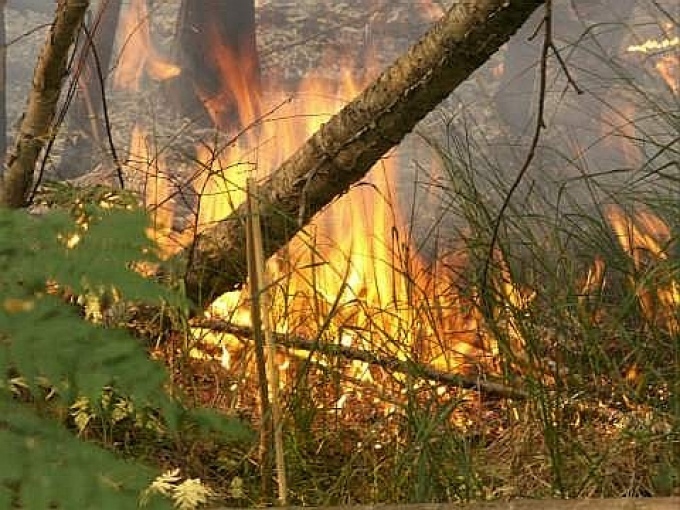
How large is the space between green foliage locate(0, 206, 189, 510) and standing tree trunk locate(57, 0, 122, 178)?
73.5 inches

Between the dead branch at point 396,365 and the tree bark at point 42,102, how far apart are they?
0.39 metres

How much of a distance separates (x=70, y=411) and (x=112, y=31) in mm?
1468

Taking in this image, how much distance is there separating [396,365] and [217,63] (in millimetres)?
1375

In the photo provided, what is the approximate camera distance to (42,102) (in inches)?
70.9

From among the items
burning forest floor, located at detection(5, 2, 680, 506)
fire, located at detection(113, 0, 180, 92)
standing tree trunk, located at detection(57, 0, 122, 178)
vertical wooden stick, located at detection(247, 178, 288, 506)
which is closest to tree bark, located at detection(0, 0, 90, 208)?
burning forest floor, located at detection(5, 2, 680, 506)

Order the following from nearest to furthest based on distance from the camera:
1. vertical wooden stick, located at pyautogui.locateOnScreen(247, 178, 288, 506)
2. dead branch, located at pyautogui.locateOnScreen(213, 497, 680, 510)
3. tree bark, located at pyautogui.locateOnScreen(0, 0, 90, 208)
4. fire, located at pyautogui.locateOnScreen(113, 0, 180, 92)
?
dead branch, located at pyautogui.locateOnScreen(213, 497, 680, 510) < vertical wooden stick, located at pyautogui.locateOnScreen(247, 178, 288, 506) < tree bark, located at pyautogui.locateOnScreen(0, 0, 90, 208) < fire, located at pyautogui.locateOnScreen(113, 0, 180, 92)

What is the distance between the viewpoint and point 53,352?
76cm

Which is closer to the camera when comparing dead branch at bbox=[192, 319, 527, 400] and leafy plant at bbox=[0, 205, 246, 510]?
leafy plant at bbox=[0, 205, 246, 510]

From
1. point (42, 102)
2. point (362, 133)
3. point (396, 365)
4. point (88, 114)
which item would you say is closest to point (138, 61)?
point (88, 114)

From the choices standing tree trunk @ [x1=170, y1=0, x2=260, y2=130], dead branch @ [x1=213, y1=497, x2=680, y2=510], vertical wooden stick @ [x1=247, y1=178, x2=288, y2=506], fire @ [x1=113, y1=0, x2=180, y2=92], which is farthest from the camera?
fire @ [x1=113, y1=0, x2=180, y2=92]

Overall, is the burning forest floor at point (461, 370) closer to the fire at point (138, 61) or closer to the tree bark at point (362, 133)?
the tree bark at point (362, 133)

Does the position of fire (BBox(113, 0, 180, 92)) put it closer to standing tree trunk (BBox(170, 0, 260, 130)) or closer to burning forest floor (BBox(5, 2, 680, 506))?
standing tree trunk (BBox(170, 0, 260, 130))

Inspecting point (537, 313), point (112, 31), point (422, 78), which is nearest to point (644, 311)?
point (537, 313)

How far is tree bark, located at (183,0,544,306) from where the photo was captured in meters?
1.56
